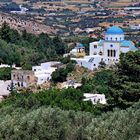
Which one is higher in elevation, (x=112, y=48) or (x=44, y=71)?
(x=112, y=48)

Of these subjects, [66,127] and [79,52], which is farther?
[79,52]

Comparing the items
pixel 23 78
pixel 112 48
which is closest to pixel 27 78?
pixel 23 78

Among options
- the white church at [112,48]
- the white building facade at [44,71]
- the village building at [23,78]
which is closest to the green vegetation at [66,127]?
the village building at [23,78]

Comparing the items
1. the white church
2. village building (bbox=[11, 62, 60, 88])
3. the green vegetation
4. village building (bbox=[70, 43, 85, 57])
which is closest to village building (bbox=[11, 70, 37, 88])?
village building (bbox=[11, 62, 60, 88])

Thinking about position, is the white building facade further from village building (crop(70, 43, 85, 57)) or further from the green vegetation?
the green vegetation

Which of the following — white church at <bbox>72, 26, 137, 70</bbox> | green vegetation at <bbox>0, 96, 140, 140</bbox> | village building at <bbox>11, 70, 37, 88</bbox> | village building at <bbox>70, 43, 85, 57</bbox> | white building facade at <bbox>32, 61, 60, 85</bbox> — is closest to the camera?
green vegetation at <bbox>0, 96, 140, 140</bbox>

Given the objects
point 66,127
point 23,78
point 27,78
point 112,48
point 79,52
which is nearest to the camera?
→ point 66,127

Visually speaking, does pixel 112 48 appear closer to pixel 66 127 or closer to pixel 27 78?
pixel 27 78

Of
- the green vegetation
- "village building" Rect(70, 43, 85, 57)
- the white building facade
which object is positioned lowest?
"village building" Rect(70, 43, 85, 57)

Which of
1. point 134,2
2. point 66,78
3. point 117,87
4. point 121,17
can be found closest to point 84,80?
point 66,78

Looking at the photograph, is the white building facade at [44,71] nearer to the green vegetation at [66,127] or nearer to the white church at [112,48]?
the white church at [112,48]

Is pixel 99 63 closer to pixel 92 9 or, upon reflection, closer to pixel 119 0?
pixel 92 9

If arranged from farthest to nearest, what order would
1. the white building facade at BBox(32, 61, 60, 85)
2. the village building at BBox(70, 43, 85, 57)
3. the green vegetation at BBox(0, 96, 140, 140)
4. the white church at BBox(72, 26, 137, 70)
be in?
the village building at BBox(70, 43, 85, 57)
the white church at BBox(72, 26, 137, 70)
the white building facade at BBox(32, 61, 60, 85)
the green vegetation at BBox(0, 96, 140, 140)

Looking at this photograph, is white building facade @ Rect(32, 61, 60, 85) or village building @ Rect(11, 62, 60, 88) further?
white building facade @ Rect(32, 61, 60, 85)
